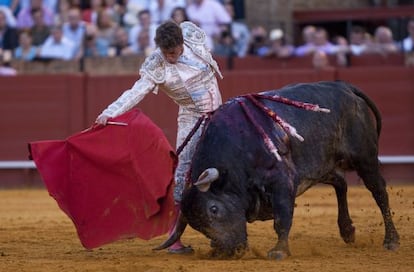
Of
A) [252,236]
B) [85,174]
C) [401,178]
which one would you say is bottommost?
[401,178]

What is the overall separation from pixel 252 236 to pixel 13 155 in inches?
212

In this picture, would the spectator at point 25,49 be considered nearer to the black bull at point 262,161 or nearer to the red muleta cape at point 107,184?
the red muleta cape at point 107,184

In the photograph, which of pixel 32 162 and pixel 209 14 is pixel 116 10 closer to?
pixel 209 14

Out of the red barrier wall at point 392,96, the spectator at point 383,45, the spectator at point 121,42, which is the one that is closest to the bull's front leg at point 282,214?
the red barrier wall at point 392,96

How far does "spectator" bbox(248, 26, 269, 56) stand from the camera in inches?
524

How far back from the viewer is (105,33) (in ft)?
44.3

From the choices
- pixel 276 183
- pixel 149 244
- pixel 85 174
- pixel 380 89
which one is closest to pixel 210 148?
pixel 276 183

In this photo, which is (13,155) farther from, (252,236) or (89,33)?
(252,236)

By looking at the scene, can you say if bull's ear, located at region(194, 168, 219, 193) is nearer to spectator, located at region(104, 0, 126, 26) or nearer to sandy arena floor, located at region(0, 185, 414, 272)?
sandy arena floor, located at region(0, 185, 414, 272)

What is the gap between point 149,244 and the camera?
25.3ft

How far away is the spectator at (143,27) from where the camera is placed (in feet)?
42.9

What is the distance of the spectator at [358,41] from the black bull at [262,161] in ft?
19.2

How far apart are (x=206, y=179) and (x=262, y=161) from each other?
0.44 m

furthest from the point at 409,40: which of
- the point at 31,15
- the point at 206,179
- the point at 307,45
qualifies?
the point at 206,179
